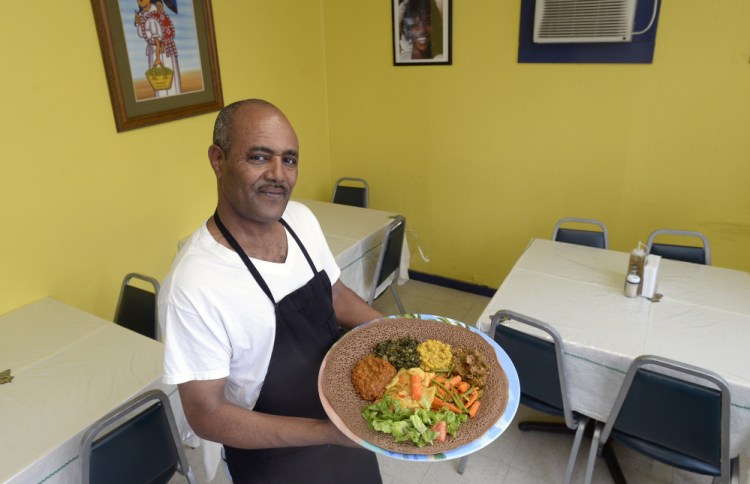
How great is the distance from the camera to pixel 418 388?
3.95ft

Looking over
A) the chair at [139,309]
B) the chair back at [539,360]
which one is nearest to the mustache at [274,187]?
the chair back at [539,360]

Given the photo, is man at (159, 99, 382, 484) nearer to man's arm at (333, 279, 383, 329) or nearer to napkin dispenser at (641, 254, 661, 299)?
man's arm at (333, 279, 383, 329)

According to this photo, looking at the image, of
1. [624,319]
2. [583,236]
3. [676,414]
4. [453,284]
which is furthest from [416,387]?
[453,284]

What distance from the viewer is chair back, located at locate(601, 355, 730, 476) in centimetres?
156

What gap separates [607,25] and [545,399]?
212cm

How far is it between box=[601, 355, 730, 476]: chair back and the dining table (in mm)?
113

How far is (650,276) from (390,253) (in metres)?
1.44

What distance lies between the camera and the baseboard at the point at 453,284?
382 centimetres

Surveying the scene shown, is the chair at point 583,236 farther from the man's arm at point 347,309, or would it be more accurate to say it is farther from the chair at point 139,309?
the chair at point 139,309

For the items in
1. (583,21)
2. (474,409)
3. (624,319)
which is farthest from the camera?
(583,21)

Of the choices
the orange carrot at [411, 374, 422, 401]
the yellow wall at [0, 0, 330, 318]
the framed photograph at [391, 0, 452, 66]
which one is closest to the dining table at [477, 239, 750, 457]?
the orange carrot at [411, 374, 422, 401]

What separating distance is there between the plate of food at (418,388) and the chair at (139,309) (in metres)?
1.25

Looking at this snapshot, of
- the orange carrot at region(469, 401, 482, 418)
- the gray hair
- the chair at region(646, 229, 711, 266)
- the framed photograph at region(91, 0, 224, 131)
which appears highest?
the framed photograph at region(91, 0, 224, 131)

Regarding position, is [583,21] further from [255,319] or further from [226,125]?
[255,319]
